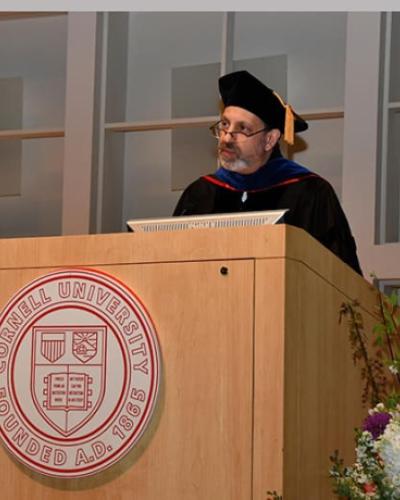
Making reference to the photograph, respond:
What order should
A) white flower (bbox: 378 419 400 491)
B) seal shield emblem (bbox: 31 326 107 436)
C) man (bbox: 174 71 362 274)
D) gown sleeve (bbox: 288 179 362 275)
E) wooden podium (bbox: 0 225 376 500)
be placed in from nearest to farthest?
white flower (bbox: 378 419 400 491)
wooden podium (bbox: 0 225 376 500)
seal shield emblem (bbox: 31 326 107 436)
gown sleeve (bbox: 288 179 362 275)
man (bbox: 174 71 362 274)

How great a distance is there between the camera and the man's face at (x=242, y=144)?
3.64 metres

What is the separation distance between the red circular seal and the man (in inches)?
58.8

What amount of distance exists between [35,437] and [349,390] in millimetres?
726

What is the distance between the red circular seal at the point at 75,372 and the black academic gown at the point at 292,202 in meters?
1.36

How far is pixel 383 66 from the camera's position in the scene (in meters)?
4.48

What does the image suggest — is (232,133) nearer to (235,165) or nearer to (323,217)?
(235,165)

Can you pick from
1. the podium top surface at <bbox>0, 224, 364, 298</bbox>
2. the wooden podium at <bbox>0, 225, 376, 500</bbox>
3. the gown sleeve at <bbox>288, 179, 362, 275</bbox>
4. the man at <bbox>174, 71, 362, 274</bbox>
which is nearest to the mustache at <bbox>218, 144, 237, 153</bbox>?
the man at <bbox>174, 71, 362, 274</bbox>

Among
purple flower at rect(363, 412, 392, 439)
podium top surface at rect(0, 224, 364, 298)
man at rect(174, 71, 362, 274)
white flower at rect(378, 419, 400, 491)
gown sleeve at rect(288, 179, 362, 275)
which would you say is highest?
man at rect(174, 71, 362, 274)

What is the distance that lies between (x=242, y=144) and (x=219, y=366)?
1727 millimetres

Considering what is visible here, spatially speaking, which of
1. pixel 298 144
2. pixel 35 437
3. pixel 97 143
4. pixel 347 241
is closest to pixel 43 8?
pixel 97 143

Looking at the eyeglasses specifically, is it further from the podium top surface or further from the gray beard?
the podium top surface

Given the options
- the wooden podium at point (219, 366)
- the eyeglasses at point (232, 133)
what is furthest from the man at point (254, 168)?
the wooden podium at point (219, 366)

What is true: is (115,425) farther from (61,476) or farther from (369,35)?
(369,35)

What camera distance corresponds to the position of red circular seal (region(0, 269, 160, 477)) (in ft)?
6.79
